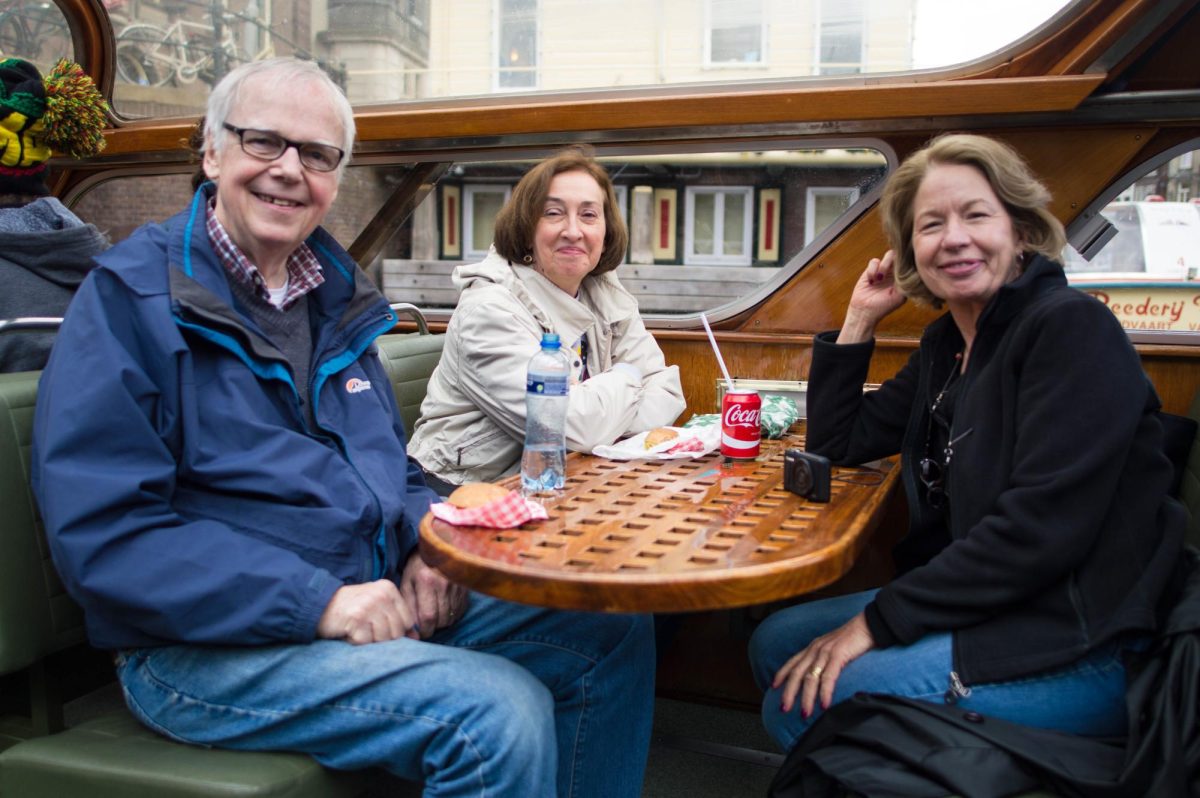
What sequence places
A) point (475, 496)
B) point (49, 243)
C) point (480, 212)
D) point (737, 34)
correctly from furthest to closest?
point (480, 212) < point (737, 34) < point (49, 243) < point (475, 496)

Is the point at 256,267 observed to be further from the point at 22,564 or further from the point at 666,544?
the point at 666,544

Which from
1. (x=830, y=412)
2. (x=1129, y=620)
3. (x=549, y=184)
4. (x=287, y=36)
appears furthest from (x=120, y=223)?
(x=1129, y=620)

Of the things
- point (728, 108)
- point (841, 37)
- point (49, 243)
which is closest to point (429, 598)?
point (49, 243)

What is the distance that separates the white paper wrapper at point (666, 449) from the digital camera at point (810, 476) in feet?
1.40

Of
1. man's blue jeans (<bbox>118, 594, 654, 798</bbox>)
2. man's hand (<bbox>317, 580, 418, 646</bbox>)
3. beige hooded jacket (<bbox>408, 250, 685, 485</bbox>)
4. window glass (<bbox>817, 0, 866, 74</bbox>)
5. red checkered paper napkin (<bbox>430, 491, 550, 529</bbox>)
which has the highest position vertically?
window glass (<bbox>817, 0, 866, 74</bbox>)

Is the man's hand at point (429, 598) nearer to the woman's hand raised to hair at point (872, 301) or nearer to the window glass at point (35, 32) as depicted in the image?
the woman's hand raised to hair at point (872, 301)

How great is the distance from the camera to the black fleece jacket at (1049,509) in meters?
1.51

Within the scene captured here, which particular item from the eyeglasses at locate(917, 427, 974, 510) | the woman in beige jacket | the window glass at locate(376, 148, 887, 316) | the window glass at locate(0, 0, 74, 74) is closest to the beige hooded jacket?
the woman in beige jacket

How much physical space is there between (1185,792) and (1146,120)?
1.98 metres

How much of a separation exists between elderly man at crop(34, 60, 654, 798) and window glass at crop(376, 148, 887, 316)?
1250 millimetres

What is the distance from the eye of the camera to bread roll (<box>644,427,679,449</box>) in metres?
2.36

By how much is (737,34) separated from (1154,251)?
1.44m

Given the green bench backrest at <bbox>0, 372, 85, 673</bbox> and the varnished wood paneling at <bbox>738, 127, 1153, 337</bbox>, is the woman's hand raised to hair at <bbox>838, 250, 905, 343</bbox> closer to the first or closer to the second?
the varnished wood paneling at <bbox>738, 127, 1153, 337</bbox>

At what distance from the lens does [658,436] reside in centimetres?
240
